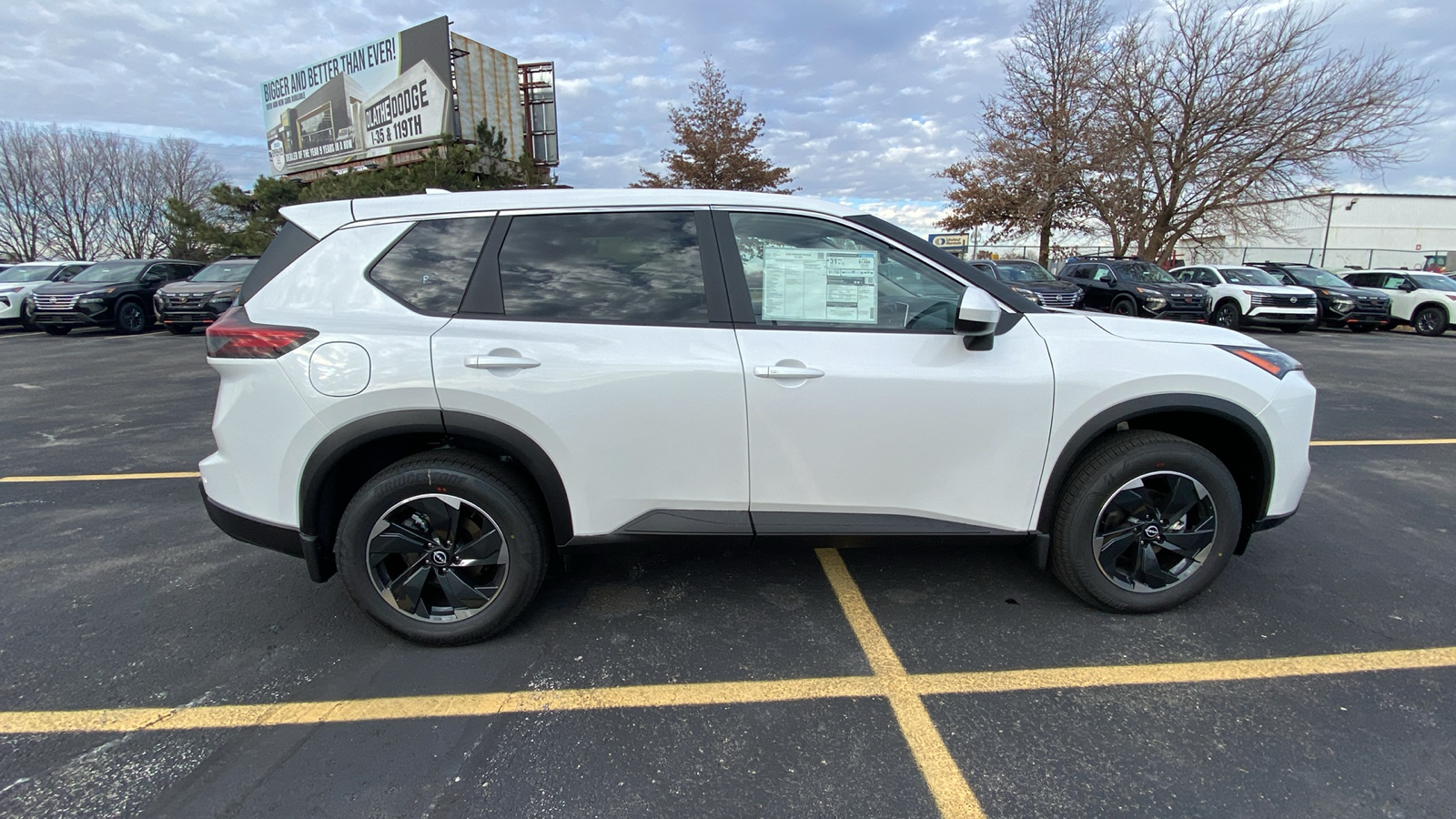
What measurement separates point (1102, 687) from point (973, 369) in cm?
126

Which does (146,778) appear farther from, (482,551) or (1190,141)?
(1190,141)

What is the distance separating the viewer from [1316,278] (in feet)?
58.5

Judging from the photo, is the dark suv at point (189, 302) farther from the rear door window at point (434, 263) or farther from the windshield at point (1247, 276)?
the windshield at point (1247, 276)

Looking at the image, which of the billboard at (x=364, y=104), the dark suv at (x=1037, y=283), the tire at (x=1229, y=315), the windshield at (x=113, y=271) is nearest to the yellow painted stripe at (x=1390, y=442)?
the dark suv at (x=1037, y=283)

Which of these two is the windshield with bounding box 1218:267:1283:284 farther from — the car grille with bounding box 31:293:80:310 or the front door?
the car grille with bounding box 31:293:80:310

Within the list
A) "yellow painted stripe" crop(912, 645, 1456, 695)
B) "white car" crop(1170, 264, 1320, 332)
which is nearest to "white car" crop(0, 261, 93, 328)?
"yellow painted stripe" crop(912, 645, 1456, 695)

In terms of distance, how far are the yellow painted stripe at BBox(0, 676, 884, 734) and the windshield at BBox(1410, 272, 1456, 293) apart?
2212 centimetres

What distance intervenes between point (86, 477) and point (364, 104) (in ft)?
92.4

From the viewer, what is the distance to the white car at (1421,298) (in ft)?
52.9

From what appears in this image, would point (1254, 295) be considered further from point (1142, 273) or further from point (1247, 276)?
point (1142, 273)

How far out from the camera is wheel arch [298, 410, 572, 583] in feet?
8.45

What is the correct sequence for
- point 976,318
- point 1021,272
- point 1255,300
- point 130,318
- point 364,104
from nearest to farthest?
1. point 976,318
2. point 130,318
3. point 1255,300
4. point 1021,272
5. point 364,104

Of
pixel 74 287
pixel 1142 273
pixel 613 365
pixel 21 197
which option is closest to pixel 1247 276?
pixel 1142 273

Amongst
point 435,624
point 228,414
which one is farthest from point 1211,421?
point 228,414
